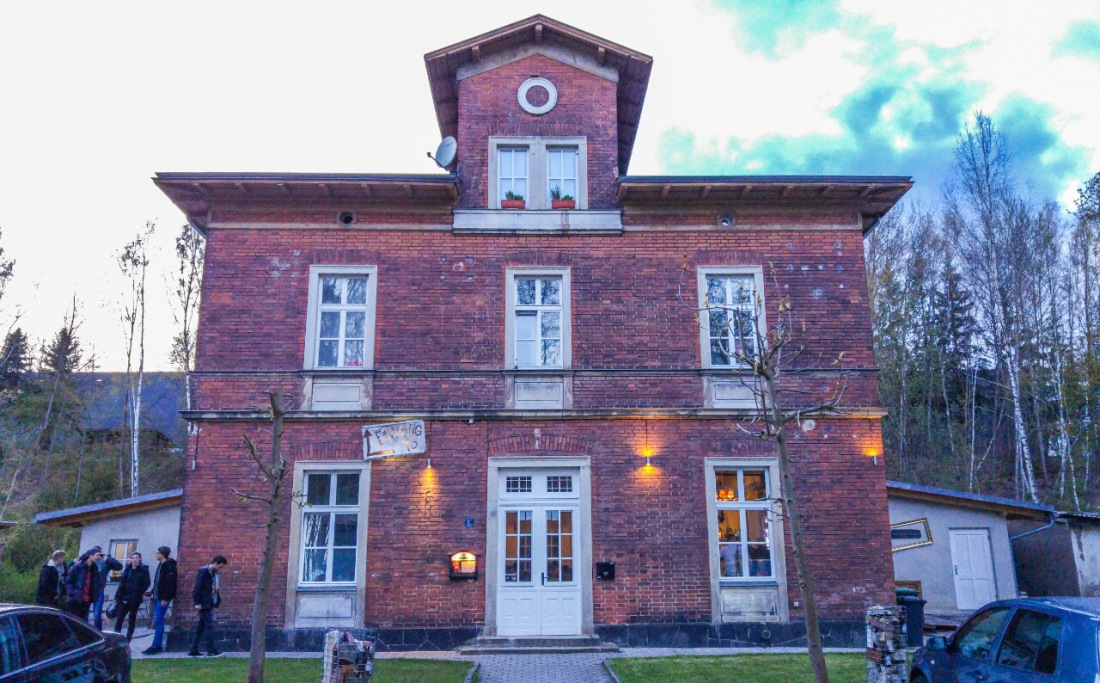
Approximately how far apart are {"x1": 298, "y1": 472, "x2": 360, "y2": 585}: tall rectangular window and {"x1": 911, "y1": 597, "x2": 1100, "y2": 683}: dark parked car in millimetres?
8666

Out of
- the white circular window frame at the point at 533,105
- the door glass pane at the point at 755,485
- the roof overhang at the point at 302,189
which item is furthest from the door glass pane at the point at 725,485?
the white circular window frame at the point at 533,105

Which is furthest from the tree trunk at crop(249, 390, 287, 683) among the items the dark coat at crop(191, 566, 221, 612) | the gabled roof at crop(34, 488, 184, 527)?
the gabled roof at crop(34, 488, 184, 527)

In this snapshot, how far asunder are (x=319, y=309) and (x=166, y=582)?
504cm

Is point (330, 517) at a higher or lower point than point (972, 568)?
higher

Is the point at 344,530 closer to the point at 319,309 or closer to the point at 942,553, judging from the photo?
the point at 319,309

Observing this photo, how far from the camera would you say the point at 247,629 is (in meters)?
12.2

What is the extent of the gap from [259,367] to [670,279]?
7400 millimetres

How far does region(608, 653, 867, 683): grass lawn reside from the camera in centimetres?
953

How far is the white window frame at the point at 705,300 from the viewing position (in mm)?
13422

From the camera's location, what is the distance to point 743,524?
12914 mm

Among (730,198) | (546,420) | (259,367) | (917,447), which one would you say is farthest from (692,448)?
(917,447)

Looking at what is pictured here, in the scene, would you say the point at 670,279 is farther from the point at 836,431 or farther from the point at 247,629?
the point at 247,629

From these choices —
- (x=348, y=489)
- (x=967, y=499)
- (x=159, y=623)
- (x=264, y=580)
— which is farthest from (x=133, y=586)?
(x=967, y=499)

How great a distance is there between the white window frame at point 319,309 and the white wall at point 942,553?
529 inches
